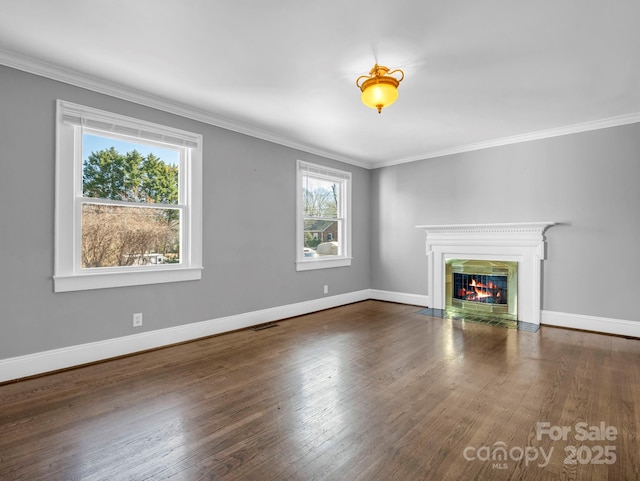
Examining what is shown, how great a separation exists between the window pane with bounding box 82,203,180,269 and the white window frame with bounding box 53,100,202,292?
71 mm

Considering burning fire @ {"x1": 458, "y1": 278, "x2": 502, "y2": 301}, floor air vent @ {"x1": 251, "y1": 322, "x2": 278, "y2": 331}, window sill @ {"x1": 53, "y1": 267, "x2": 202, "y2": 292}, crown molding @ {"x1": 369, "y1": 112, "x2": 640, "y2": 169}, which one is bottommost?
floor air vent @ {"x1": 251, "y1": 322, "x2": 278, "y2": 331}

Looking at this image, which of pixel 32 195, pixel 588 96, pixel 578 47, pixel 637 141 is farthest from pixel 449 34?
pixel 32 195

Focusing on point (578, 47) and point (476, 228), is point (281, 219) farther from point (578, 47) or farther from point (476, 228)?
point (578, 47)

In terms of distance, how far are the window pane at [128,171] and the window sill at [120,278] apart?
0.75 metres

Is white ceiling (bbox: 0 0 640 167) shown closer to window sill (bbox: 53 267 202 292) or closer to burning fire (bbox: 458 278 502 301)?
window sill (bbox: 53 267 202 292)

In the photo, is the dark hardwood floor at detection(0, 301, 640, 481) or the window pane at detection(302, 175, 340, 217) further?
the window pane at detection(302, 175, 340, 217)

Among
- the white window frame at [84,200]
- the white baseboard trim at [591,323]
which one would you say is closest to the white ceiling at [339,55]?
the white window frame at [84,200]

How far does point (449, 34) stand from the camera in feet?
8.06

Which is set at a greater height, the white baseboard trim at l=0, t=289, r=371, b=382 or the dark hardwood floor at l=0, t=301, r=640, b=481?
the white baseboard trim at l=0, t=289, r=371, b=382

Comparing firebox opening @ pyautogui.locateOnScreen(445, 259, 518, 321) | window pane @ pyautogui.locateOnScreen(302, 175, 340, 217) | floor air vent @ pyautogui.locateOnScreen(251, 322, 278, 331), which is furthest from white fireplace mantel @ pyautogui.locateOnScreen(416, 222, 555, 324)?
floor air vent @ pyautogui.locateOnScreen(251, 322, 278, 331)

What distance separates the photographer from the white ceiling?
2.23m

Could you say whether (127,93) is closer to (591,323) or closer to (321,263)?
(321,263)

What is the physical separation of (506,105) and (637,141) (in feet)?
5.69

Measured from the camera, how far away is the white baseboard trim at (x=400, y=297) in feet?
19.2
